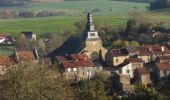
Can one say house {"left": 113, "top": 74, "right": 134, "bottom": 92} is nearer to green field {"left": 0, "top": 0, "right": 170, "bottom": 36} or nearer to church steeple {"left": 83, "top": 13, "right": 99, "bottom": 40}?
church steeple {"left": 83, "top": 13, "right": 99, "bottom": 40}

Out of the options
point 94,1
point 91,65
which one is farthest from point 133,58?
point 94,1

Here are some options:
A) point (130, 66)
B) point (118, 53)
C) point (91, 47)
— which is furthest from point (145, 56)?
point (91, 47)

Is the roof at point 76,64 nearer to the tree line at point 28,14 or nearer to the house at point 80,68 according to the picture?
the house at point 80,68

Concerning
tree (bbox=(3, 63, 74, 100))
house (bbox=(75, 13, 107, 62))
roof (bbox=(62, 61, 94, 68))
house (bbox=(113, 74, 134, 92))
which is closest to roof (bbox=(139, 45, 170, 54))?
house (bbox=(75, 13, 107, 62))

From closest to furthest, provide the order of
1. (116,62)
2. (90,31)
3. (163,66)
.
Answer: (163,66)
(116,62)
(90,31)

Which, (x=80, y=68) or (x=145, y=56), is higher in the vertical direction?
(x=80, y=68)

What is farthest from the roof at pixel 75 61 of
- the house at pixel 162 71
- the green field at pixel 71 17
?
the green field at pixel 71 17

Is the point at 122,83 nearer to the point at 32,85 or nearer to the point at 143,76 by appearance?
the point at 143,76
